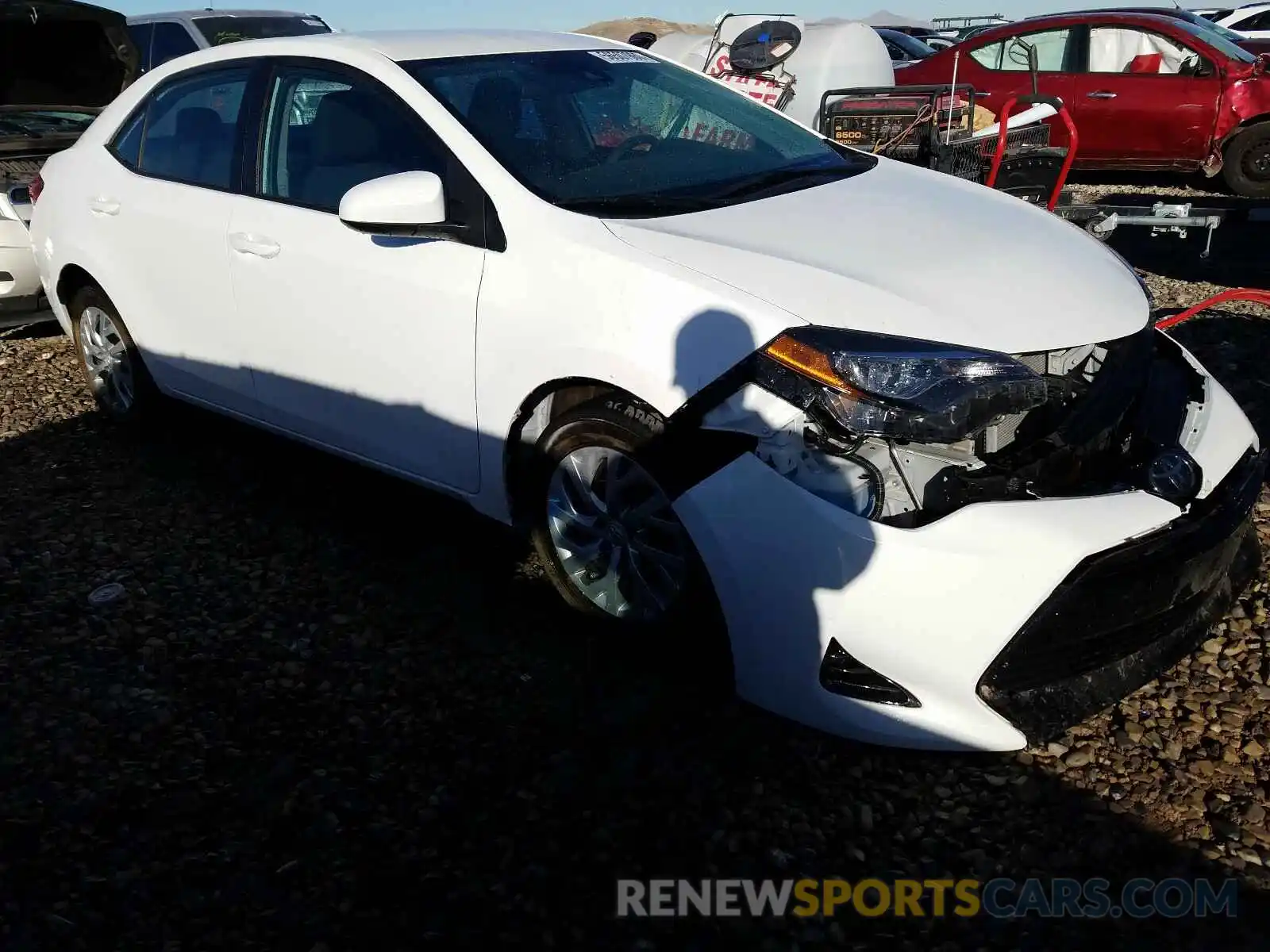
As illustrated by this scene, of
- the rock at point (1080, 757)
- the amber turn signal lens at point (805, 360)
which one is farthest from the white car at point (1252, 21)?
the amber turn signal lens at point (805, 360)

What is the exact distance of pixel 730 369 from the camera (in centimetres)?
266

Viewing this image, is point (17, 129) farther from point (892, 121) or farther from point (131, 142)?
point (892, 121)

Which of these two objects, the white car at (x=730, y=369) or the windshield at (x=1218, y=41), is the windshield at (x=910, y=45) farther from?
the white car at (x=730, y=369)

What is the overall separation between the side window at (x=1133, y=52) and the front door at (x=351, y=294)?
886cm

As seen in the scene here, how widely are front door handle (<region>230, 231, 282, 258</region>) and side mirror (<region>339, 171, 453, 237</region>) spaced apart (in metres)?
0.72

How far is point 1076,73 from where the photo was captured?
10406 mm

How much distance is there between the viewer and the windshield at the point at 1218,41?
999 cm

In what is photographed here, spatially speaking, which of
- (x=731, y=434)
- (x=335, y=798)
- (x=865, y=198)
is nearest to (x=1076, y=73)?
(x=865, y=198)

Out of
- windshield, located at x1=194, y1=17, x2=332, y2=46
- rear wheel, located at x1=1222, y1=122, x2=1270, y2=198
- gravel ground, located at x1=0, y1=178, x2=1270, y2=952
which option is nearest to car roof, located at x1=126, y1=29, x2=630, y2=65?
gravel ground, located at x1=0, y1=178, x2=1270, y2=952

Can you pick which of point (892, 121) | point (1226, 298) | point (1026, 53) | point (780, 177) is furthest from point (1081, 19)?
point (780, 177)

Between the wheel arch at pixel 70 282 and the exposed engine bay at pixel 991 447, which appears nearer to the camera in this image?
the exposed engine bay at pixel 991 447

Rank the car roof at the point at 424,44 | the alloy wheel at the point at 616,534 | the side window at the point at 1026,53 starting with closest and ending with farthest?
the alloy wheel at the point at 616,534
the car roof at the point at 424,44
the side window at the point at 1026,53

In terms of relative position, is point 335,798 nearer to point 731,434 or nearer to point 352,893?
point 352,893

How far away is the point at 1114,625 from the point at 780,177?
5.69 feet
